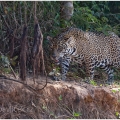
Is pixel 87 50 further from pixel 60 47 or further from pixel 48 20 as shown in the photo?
pixel 48 20

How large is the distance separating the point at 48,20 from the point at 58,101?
2.58 metres

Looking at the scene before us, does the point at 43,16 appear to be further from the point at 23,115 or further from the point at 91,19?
the point at 23,115

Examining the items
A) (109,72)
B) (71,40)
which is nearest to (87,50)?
(71,40)

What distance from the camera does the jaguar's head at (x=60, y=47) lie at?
9039mm

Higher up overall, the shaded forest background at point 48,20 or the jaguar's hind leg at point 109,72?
the shaded forest background at point 48,20

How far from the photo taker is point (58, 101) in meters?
7.58

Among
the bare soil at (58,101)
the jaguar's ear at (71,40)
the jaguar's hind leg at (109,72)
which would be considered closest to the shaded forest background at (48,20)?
the jaguar's ear at (71,40)

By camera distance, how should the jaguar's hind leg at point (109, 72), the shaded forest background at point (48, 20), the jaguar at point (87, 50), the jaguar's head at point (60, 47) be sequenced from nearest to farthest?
the shaded forest background at point (48, 20), the jaguar's head at point (60, 47), the jaguar at point (87, 50), the jaguar's hind leg at point (109, 72)

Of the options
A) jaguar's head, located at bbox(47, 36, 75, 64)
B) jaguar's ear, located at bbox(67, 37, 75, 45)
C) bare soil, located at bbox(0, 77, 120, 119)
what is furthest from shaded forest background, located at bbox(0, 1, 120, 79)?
bare soil, located at bbox(0, 77, 120, 119)

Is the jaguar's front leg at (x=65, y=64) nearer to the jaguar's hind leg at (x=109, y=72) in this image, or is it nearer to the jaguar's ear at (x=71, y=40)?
the jaguar's ear at (x=71, y=40)

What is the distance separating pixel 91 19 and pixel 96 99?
9.09 ft

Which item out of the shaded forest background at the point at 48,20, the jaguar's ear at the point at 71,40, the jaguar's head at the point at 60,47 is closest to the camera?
the shaded forest background at the point at 48,20

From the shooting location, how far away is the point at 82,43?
9547 millimetres

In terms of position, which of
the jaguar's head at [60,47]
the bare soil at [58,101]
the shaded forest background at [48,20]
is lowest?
the bare soil at [58,101]
